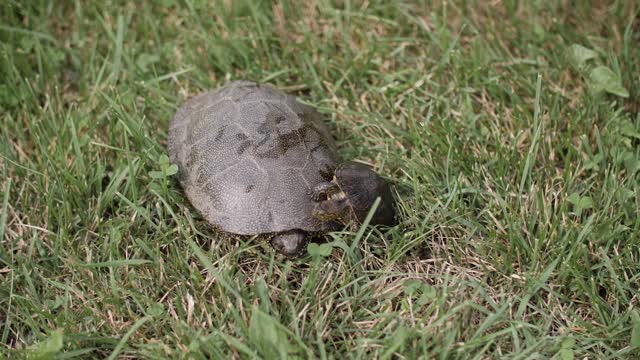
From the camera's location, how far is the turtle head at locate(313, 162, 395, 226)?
3.27 metres

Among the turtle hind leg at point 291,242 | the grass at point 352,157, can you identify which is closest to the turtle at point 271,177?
the turtle hind leg at point 291,242

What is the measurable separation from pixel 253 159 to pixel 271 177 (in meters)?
0.15

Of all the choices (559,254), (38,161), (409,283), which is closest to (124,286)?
(38,161)

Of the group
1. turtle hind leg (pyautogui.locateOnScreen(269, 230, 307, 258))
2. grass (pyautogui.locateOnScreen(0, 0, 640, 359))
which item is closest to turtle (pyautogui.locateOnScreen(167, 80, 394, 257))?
turtle hind leg (pyautogui.locateOnScreen(269, 230, 307, 258))

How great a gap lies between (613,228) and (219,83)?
2651 millimetres

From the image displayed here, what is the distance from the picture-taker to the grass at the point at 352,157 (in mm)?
3041

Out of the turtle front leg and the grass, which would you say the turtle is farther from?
the grass

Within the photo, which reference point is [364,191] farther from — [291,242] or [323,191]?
[291,242]

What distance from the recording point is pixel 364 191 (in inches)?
130

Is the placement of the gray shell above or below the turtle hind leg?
above

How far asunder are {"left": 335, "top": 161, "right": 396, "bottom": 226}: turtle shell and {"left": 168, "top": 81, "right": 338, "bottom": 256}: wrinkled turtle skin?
0.12 meters

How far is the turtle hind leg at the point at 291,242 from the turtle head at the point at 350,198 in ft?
0.45

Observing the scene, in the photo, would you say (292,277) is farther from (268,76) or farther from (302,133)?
(268,76)

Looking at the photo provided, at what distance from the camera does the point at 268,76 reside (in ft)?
14.3
